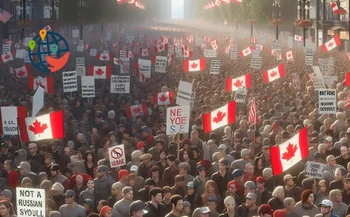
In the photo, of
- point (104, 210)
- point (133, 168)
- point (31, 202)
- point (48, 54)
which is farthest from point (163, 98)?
point (31, 202)

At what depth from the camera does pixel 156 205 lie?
15.1 metres

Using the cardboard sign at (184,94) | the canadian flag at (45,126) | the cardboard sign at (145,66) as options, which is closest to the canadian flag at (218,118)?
the cardboard sign at (184,94)

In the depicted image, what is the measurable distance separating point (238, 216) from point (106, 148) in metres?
5.94

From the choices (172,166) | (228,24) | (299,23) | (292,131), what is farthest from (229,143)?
(228,24)

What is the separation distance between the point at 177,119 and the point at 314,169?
185 inches

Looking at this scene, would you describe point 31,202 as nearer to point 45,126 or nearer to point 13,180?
point 13,180

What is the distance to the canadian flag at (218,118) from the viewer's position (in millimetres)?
22344

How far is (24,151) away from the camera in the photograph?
2009 cm

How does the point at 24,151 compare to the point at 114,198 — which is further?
the point at 24,151

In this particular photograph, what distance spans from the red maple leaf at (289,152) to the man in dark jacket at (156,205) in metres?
2.32

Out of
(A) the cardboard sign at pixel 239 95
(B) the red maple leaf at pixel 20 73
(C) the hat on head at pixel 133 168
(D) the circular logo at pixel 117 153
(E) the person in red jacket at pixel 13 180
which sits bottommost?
(E) the person in red jacket at pixel 13 180

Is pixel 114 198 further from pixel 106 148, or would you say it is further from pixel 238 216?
pixel 106 148

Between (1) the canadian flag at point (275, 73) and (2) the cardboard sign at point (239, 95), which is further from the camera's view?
(1) the canadian flag at point (275, 73)

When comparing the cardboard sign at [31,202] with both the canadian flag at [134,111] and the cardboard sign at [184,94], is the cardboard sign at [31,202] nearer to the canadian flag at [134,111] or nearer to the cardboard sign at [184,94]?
the cardboard sign at [184,94]
